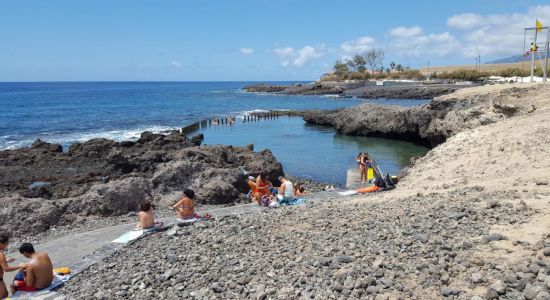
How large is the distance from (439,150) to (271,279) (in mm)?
15623

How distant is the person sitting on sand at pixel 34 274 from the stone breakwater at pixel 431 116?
2317 centimetres

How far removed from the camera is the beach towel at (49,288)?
30.6 feet

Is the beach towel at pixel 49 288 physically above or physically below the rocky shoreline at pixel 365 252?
Answer: below

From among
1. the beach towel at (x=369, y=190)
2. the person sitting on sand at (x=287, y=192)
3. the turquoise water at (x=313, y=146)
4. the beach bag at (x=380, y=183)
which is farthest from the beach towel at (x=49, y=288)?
the turquoise water at (x=313, y=146)

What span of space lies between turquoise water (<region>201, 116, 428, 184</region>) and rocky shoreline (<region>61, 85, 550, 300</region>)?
14.2 m

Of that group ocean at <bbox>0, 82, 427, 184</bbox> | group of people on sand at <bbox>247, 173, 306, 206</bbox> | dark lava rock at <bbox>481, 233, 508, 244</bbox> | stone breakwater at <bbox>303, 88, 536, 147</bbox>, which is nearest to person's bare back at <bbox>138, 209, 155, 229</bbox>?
group of people on sand at <bbox>247, 173, 306, 206</bbox>

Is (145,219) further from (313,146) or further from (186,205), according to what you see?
(313,146)

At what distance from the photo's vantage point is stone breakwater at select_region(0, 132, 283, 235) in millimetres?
15734

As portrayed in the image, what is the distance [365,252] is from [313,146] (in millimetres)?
30945

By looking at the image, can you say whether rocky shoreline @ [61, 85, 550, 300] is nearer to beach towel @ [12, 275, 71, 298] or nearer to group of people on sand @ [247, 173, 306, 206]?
beach towel @ [12, 275, 71, 298]

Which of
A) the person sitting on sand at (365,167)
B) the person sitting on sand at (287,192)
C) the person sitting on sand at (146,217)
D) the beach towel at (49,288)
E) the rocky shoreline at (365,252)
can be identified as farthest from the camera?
the person sitting on sand at (365,167)

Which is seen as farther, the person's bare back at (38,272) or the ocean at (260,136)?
the ocean at (260,136)

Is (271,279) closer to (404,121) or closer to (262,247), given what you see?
(262,247)

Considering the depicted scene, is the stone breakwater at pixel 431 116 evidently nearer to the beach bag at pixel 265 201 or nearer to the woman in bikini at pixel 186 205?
the beach bag at pixel 265 201
